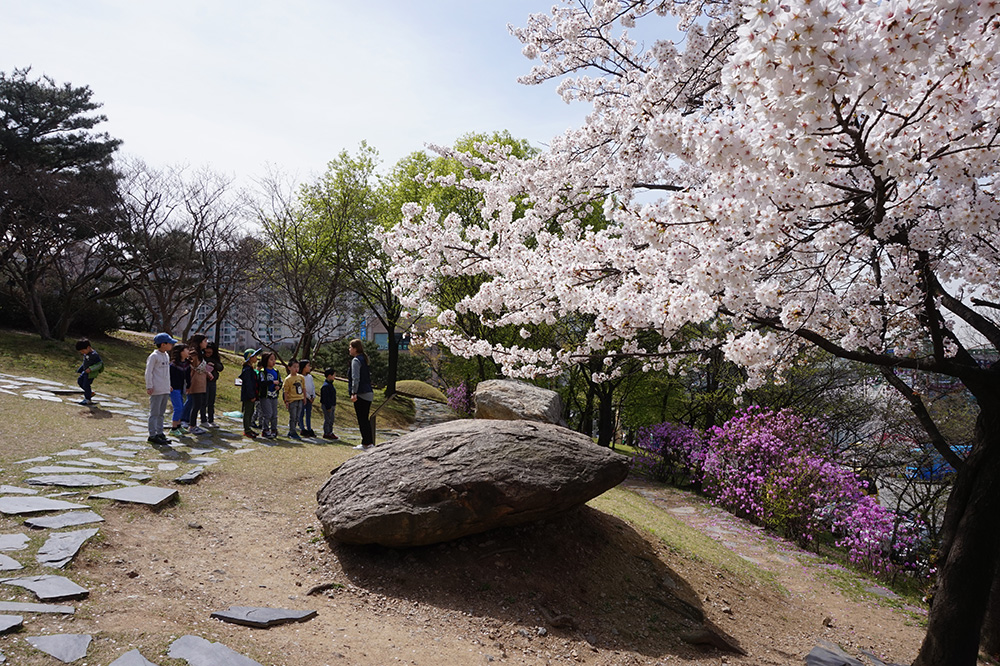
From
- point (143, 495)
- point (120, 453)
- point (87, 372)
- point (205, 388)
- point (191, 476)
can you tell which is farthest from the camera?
point (87, 372)

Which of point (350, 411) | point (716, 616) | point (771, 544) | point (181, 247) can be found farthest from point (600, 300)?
point (181, 247)

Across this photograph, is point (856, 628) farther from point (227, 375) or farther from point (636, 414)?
point (227, 375)

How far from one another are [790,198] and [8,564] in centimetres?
571

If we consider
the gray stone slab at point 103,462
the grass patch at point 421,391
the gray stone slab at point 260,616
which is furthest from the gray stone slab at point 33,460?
the grass patch at point 421,391

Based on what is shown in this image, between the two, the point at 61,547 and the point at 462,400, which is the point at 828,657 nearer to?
the point at 61,547

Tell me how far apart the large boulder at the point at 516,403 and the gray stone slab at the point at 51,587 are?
794cm

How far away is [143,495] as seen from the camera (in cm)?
572

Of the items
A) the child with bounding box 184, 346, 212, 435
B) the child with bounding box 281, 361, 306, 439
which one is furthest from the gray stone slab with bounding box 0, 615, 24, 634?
the child with bounding box 281, 361, 306, 439

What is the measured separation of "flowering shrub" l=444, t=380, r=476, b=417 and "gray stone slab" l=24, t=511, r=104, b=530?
15.1m

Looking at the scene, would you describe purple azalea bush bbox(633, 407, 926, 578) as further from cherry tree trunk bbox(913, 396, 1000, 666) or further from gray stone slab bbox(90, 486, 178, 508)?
gray stone slab bbox(90, 486, 178, 508)

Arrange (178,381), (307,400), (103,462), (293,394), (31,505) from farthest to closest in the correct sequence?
(307,400) → (293,394) → (178,381) → (103,462) → (31,505)

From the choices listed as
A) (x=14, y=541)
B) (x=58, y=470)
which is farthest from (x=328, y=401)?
(x=14, y=541)

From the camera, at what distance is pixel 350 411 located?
60.7 ft

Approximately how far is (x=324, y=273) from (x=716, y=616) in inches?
749
